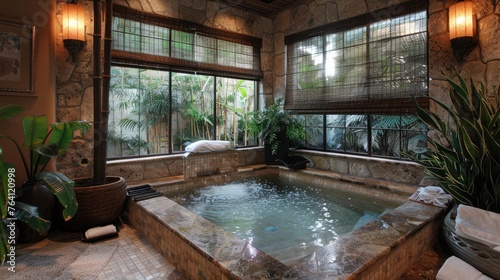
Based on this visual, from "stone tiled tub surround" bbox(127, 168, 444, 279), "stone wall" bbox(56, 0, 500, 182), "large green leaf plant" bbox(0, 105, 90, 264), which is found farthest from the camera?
"stone wall" bbox(56, 0, 500, 182)

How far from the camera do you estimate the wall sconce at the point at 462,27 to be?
2.98m

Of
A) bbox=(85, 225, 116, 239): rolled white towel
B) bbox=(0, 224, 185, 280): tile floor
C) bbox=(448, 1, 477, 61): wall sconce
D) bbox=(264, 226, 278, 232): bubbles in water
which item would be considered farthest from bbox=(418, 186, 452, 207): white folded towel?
Result: bbox=(85, 225, 116, 239): rolled white towel

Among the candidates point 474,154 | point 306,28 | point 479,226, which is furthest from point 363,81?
point 479,226

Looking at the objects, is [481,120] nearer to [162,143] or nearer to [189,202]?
[189,202]

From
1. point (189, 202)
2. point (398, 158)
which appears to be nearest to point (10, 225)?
point (189, 202)

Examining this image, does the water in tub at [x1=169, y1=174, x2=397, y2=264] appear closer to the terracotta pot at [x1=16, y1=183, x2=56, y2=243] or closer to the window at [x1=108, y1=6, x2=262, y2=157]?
the window at [x1=108, y1=6, x2=262, y2=157]

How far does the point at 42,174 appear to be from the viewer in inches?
87.7

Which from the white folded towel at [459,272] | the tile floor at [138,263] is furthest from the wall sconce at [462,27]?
the white folded towel at [459,272]

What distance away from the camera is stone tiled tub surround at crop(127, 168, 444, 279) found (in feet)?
4.80

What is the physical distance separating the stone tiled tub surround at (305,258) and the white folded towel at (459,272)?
0.26m

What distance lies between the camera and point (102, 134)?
2.95 m

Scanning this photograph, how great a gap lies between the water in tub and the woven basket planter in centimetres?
80

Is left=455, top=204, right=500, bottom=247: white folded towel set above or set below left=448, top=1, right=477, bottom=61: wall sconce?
below

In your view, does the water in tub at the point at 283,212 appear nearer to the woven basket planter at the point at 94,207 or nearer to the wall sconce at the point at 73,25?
the woven basket planter at the point at 94,207
